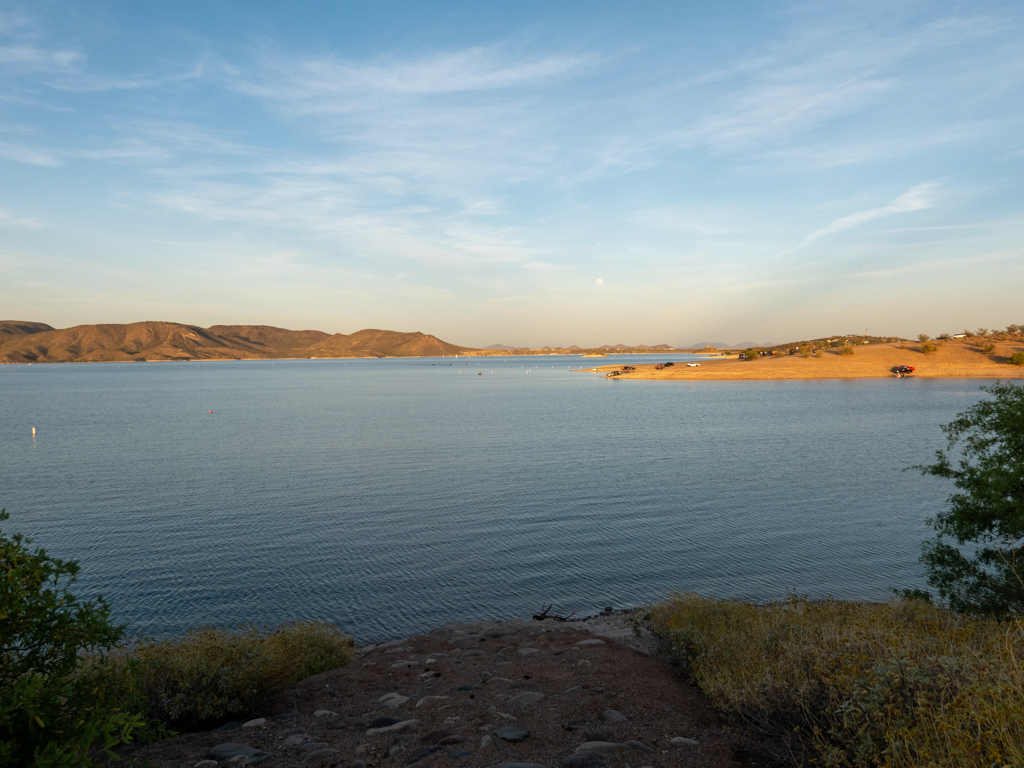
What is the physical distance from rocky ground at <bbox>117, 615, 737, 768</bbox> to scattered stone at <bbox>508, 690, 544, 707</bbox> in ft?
0.06

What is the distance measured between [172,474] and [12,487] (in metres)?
8.76

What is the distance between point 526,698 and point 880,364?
171554 millimetres

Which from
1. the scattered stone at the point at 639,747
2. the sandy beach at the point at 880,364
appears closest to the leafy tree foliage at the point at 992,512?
the scattered stone at the point at 639,747

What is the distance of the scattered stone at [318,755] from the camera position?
7.89 meters

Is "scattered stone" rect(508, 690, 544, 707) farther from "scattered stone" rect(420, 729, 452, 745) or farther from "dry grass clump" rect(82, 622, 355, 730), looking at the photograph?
"dry grass clump" rect(82, 622, 355, 730)

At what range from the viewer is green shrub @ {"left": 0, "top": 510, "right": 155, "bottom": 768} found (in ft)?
15.8

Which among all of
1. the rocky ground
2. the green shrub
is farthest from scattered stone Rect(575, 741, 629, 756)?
the green shrub

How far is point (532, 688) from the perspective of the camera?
11055 mm

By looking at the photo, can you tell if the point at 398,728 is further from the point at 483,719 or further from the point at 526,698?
the point at 526,698

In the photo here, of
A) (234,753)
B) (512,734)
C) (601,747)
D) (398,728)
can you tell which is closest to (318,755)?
(234,753)

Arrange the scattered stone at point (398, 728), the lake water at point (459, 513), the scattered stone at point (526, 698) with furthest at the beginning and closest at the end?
the lake water at point (459, 513) → the scattered stone at point (526, 698) → the scattered stone at point (398, 728)

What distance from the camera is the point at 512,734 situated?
8523 mm

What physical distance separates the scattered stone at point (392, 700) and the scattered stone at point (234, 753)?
8.45 feet

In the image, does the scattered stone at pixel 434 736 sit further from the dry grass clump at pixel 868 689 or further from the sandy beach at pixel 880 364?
the sandy beach at pixel 880 364
